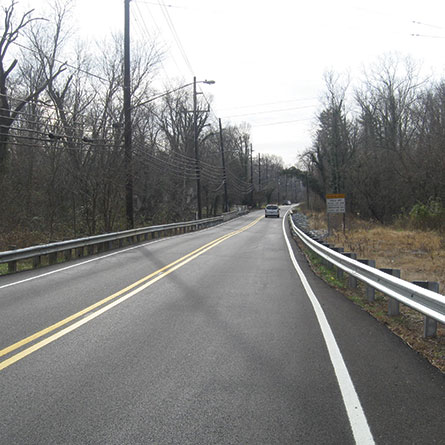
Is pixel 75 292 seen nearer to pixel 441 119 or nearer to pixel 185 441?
pixel 185 441

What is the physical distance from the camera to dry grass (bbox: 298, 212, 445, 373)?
5.36 metres

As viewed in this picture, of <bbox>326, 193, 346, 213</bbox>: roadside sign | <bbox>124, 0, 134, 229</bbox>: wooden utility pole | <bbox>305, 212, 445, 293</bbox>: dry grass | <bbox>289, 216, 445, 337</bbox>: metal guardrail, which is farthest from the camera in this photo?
<bbox>124, 0, 134, 229</bbox>: wooden utility pole

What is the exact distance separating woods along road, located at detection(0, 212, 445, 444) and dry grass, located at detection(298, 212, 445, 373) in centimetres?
29

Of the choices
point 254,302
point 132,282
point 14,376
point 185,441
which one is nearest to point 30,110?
point 132,282

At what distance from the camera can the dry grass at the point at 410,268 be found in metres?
5.36

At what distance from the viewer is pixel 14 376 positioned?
4203mm

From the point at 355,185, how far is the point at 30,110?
25750 millimetres

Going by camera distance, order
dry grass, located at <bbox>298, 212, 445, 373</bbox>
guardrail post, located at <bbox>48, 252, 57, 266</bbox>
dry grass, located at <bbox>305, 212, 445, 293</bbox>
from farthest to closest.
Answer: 1. guardrail post, located at <bbox>48, 252, 57, 266</bbox>
2. dry grass, located at <bbox>305, 212, 445, 293</bbox>
3. dry grass, located at <bbox>298, 212, 445, 373</bbox>

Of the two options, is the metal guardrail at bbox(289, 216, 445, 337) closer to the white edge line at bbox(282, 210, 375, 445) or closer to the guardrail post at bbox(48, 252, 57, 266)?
the white edge line at bbox(282, 210, 375, 445)

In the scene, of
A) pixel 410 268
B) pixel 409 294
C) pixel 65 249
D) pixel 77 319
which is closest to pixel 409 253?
pixel 410 268

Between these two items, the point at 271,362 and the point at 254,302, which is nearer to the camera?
the point at 271,362

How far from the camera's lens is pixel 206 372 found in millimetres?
4340

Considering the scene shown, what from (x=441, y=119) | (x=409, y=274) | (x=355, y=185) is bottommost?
(x=409, y=274)

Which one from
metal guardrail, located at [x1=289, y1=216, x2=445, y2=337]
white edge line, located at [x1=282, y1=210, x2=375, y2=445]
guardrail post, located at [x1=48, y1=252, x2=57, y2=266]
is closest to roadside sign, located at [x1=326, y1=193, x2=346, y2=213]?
metal guardrail, located at [x1=289, y1=216, x2=445, y2=337]
